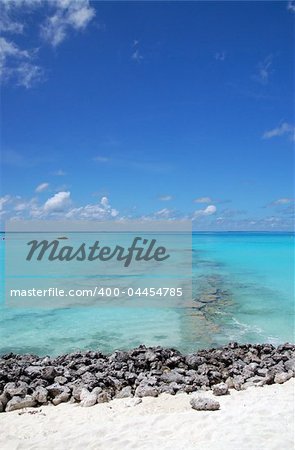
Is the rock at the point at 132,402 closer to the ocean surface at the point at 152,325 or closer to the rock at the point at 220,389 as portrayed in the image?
the rock at the point at 220,389

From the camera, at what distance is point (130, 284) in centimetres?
2648

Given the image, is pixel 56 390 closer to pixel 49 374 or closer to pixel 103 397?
pixel 49 374

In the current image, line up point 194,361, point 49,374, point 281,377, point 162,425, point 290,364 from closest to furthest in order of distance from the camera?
point 162,425
point 281,377
point 49,374
point 290,364
point 194,361

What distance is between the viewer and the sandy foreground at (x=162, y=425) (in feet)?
19.9

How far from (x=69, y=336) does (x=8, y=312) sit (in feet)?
18.0

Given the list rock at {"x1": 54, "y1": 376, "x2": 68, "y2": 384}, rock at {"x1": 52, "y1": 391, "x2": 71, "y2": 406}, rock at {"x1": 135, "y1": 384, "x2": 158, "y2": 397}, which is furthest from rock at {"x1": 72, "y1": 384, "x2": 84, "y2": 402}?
rock at {"x1": 135, "y1": 384, "x2": 158, "y2": 397}

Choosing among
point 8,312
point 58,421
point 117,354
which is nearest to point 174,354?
point 117,354

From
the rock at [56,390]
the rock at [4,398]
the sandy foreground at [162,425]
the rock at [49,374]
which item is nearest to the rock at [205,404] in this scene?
the sandy foreground at [162,425]

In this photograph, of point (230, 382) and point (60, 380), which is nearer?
point (230, 382)

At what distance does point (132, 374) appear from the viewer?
8969 millimetres

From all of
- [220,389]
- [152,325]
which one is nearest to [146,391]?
[220,389]

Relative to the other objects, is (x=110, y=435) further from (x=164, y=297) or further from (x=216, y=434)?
(x=164, y=297)

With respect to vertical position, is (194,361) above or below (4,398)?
above

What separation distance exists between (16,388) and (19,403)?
0.54 m
